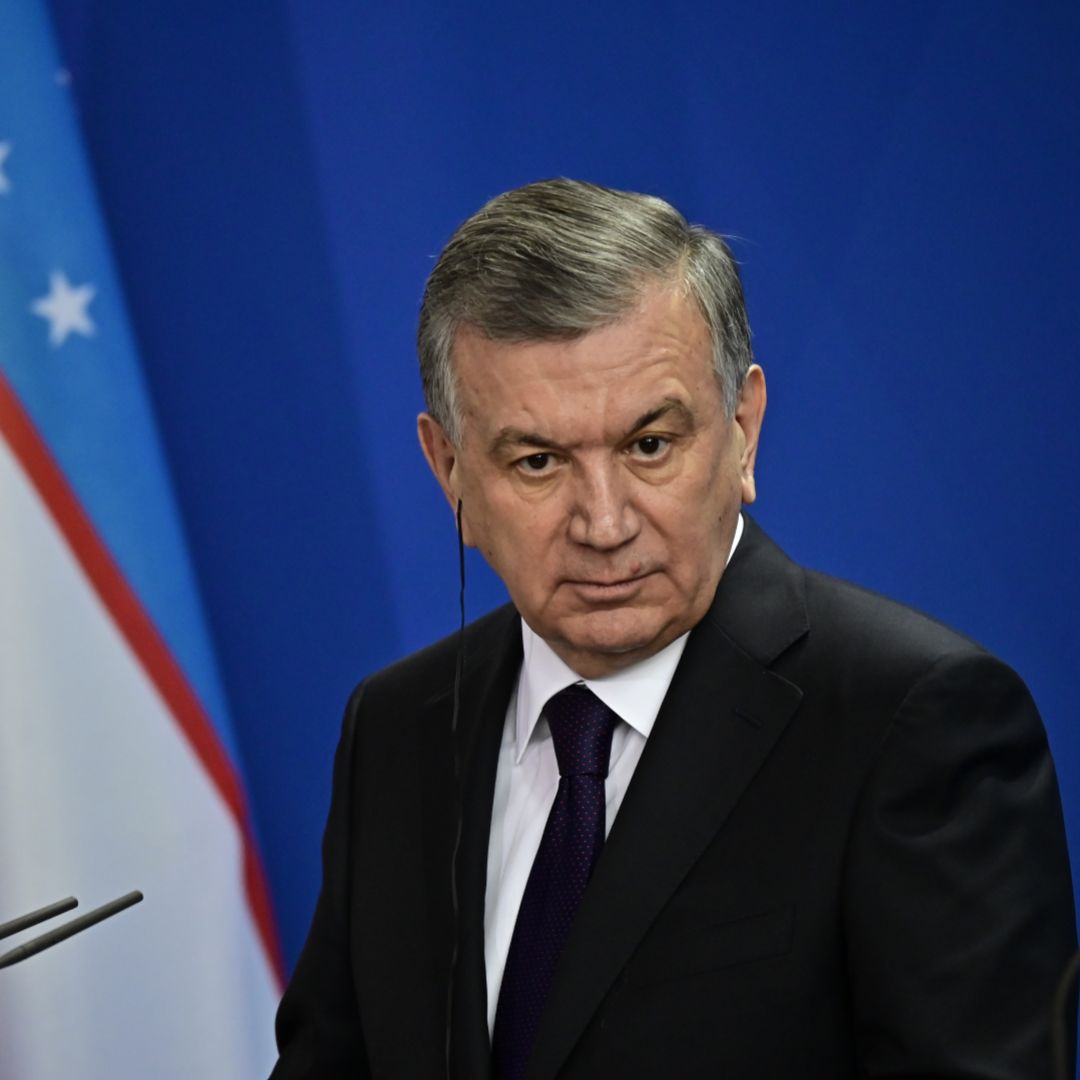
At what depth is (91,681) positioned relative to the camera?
243cm

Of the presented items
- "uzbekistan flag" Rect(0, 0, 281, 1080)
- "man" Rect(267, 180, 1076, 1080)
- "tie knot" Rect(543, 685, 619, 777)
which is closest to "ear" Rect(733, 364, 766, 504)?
"man" Rect(267, 180, 1076, 1080)

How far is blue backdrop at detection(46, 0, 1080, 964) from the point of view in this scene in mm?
2277

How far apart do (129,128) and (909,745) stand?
1.61 metres

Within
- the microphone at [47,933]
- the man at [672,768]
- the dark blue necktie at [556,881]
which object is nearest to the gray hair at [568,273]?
the man at [672,768]

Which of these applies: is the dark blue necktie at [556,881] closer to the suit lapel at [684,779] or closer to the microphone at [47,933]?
the suit lapel at [684,779]

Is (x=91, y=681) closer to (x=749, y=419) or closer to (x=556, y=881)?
(x=556, y=881)

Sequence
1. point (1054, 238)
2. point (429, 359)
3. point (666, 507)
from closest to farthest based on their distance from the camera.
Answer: point (666, 507) → point (429, 359) → point (1054, 238)

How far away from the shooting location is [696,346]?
1.60 m

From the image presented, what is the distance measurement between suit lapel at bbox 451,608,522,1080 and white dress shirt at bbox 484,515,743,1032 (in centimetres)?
2

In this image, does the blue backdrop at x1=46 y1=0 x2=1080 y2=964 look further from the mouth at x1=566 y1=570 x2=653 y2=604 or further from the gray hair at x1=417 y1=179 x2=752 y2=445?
the mouth at x1=566 y1=570 x2=653 y2=604

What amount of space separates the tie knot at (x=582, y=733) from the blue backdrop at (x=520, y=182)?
30.0 inches

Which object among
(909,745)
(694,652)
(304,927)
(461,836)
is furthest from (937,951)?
(304,927)

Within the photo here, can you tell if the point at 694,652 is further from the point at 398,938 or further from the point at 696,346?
the point at 398,938

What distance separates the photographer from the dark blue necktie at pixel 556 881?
5.24ft
